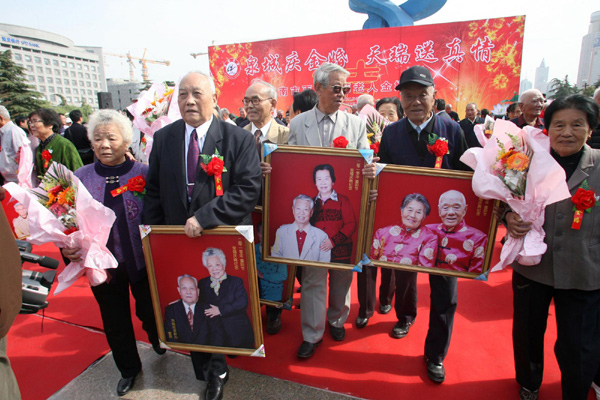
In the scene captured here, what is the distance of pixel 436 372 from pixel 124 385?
215 centimetres

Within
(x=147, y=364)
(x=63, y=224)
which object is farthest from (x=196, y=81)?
(x=147, y=364)

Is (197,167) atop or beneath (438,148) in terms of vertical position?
beneath

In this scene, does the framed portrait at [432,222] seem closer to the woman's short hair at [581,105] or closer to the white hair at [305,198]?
the white hair at [305,198]

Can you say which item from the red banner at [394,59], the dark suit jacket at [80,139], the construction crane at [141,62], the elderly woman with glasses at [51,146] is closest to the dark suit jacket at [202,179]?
the elderly woman with glasses at [51,146]

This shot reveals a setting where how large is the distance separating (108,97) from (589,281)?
11.7 meters

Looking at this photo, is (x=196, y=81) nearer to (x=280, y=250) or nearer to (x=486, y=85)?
(x=280, y=250)

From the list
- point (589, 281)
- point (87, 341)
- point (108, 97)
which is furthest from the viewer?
point (108, 97)

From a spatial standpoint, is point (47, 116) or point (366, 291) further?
point (47, 116)

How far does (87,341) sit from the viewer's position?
115 inches

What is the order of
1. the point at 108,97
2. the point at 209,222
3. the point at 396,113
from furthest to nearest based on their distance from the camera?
the point at 108,97 < the point at 396,113 < the point at 209,222

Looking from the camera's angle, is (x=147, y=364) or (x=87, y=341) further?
(x=87, y=341)

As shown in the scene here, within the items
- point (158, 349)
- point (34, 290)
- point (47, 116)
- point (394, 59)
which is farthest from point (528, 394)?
point (394, 59)

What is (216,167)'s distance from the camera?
1.98m

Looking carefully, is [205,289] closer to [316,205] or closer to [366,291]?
[316,205]
